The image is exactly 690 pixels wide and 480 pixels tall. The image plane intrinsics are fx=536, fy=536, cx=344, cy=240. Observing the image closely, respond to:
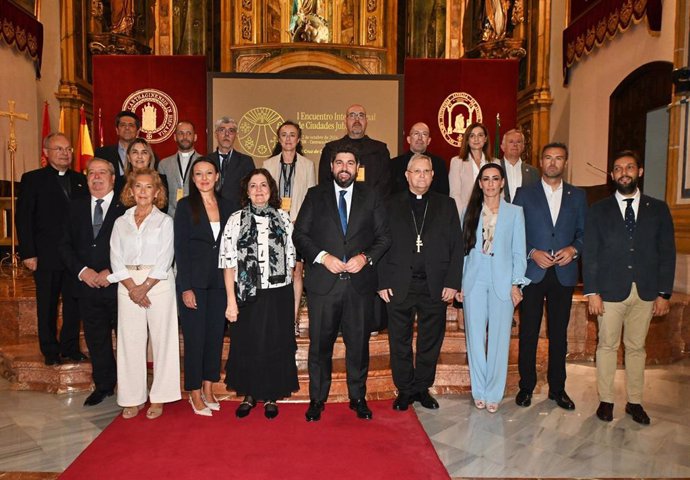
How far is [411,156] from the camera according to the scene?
4.30 meters

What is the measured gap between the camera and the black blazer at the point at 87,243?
3607 millimetres

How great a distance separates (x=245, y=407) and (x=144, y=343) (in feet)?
2.51

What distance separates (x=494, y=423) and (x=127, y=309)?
2.44 meters

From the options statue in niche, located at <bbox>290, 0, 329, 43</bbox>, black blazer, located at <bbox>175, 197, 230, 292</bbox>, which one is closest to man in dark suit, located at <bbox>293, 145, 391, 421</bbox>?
black blazer, located at <bbox>175, 197, 230, 292</bbox>

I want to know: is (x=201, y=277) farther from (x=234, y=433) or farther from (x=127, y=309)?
(x=234, y=433)

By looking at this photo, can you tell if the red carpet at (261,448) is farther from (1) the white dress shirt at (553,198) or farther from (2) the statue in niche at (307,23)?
(2) the statue in niche at (307,23)

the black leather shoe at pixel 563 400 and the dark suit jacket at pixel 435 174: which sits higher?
the dark suit jacket at pixel 435 174

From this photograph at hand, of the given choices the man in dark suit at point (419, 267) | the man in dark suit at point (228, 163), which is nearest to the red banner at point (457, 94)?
the man in dark suit at point (228, 163)

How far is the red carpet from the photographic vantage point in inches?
106

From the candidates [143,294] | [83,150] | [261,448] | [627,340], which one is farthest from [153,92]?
[627,340]

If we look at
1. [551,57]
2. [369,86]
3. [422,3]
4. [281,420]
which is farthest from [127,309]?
[422,3]

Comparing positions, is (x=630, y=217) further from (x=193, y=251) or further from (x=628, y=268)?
(x=193, y=251)

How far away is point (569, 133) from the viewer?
9.11 metres

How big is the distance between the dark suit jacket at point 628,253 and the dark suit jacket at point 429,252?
855mm
